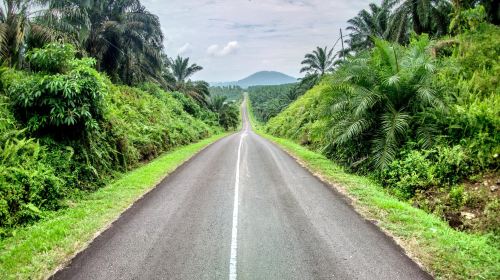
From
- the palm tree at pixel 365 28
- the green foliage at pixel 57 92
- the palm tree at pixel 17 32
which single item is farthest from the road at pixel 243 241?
the palm tree at pixel 365 28

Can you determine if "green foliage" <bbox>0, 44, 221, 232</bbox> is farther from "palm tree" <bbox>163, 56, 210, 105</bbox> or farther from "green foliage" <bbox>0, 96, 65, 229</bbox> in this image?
"palm tree" <bbox>163, 56, 210, 105</bbox>

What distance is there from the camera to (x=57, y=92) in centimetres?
991

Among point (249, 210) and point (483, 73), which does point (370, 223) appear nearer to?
point (249, 210)

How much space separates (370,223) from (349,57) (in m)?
8.23

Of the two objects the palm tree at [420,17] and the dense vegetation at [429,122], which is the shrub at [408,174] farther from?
the palm tree at [420,17]

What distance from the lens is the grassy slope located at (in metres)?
5.17

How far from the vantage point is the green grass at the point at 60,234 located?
5500 mm

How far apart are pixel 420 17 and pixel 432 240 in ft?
75.7

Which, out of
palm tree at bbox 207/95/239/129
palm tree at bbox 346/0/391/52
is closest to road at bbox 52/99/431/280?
palm tree at bbox 346/0/391/52

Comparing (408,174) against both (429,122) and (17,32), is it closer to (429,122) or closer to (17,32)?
(429,122)

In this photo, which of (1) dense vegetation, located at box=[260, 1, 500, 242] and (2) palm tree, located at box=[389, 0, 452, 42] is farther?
(2) palm tree, located at box=[389, 0, 452, 42]

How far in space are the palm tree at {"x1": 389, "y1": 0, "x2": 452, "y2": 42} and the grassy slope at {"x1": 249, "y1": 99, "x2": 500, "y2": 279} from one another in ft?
66.9

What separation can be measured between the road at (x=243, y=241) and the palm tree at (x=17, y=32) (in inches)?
314

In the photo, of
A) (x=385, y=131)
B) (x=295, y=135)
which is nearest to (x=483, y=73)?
(x=385, y=131)
